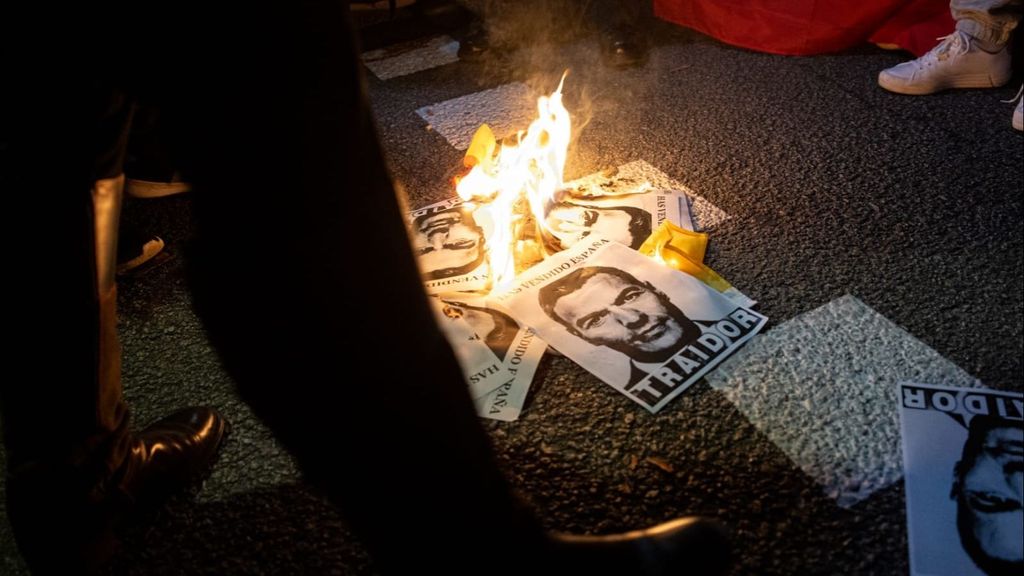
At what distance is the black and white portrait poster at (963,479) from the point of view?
0.86 m

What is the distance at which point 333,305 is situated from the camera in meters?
0.55

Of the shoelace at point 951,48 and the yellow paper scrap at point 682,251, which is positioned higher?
the shoelace at point 951,48

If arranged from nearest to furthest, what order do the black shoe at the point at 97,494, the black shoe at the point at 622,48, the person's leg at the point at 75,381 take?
1. the person's leg at the point at 75,381
2. the black shoe at the point at 97,494
3. the black shoe at the point at 622,48

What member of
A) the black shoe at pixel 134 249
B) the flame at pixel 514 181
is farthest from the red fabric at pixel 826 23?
the black shoe at pixel 134 249

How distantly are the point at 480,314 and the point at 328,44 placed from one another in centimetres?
83

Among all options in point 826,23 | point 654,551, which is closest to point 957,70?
point 826,23

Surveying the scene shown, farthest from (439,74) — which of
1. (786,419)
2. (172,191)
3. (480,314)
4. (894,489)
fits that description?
(894,489)

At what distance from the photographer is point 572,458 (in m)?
1.04

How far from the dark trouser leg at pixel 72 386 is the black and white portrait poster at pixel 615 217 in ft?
2.88

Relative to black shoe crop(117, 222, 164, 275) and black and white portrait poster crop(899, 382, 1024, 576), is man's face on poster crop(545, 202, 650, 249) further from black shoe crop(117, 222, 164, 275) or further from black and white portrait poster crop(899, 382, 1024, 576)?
black shoe crop(117, 222, 164, 275)

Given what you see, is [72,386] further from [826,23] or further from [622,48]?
[826,23]

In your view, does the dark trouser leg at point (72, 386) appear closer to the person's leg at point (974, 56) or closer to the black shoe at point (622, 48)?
the black shoe at point (622, 48)

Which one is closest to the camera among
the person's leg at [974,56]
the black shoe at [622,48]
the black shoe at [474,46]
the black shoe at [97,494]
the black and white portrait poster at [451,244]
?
the black shoe at [97,494]

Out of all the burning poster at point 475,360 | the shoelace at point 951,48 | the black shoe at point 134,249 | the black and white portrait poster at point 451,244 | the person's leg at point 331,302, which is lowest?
the burning poster at point 475,360
